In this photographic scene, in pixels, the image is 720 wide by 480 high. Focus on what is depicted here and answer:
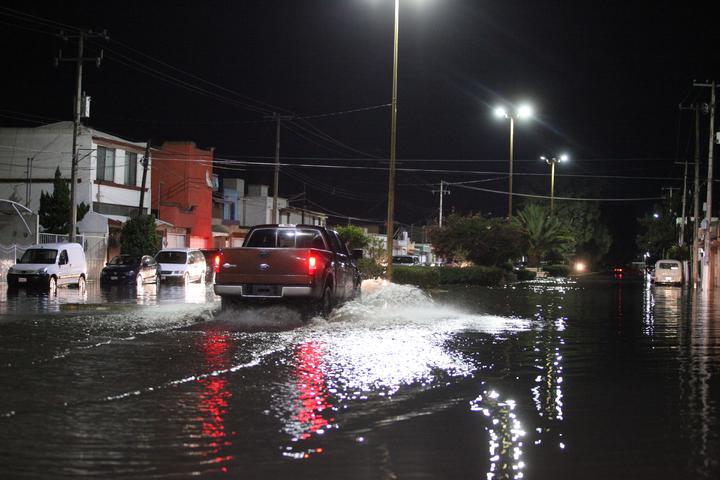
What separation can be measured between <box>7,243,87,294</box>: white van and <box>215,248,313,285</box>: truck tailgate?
14463 millimetres

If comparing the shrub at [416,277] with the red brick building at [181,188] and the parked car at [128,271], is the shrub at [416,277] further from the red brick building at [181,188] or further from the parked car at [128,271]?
the red brick building at [181,188]

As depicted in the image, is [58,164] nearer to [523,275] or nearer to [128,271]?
[128,271]

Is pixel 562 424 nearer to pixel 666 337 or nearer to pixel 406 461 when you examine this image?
pixel 406 461

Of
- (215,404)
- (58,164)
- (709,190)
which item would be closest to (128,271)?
(58,164)

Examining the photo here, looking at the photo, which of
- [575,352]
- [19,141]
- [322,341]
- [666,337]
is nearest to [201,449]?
[322,341]

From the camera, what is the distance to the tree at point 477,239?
5072 centimetres

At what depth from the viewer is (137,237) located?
148ft

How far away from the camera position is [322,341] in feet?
42.6

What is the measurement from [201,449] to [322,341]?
6886 mm

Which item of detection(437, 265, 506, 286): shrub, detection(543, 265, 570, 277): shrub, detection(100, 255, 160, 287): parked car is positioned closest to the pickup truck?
detection(100, 255, 160, 287): parked car

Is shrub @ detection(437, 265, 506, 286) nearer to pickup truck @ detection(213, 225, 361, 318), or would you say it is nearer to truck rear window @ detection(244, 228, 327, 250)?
→ truck rear window @ detection(244, 228, 327, 250)

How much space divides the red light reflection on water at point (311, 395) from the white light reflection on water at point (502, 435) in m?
1.26

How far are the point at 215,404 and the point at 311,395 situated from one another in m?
0.99

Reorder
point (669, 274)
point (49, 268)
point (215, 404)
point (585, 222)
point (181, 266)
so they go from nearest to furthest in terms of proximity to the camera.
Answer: point (215, 404)
point (49, 268)
point (181, 266)
point (669, 274)
point (585, 222)
